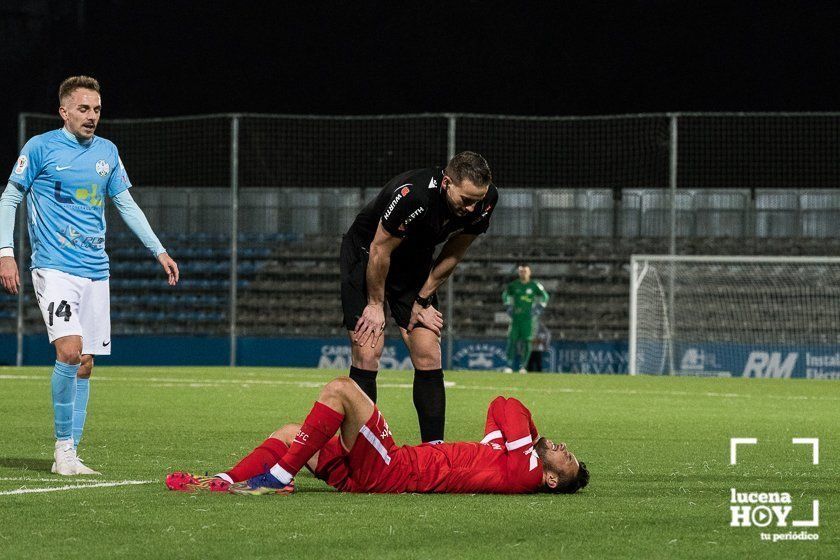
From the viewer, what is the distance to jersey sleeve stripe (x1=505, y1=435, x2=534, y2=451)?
561 cm

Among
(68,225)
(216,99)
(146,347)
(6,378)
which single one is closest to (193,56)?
(216,99)

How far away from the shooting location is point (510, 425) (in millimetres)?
5598

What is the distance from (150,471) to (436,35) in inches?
776

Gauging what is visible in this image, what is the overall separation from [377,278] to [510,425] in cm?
134

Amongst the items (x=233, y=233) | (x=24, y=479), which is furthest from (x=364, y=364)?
(x=233, y=233)

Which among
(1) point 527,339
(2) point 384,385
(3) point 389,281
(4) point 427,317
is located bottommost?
(2) point 384,385

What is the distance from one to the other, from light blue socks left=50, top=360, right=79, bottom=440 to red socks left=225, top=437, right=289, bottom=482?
4.64ft

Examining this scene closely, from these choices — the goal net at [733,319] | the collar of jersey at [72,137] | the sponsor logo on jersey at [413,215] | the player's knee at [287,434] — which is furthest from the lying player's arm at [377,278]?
the goal net at [733,319]

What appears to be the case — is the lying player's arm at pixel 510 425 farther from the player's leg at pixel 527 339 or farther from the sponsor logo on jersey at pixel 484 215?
the player's leg at pixel 527 339

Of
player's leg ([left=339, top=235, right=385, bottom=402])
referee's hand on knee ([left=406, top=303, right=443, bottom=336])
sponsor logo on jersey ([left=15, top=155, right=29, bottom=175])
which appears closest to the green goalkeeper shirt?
player's leg ([left=339, top=235, right=385, bottom=402])

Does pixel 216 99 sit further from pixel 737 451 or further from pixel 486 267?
pixel 737 451

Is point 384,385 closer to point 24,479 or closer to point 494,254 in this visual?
point 494,254

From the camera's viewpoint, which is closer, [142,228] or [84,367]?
[84,367]

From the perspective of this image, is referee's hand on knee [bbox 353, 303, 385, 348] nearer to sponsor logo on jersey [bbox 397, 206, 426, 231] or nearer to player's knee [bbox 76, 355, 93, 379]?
sponsor logo on jersey [bbox 397, 206, 426, 231]
